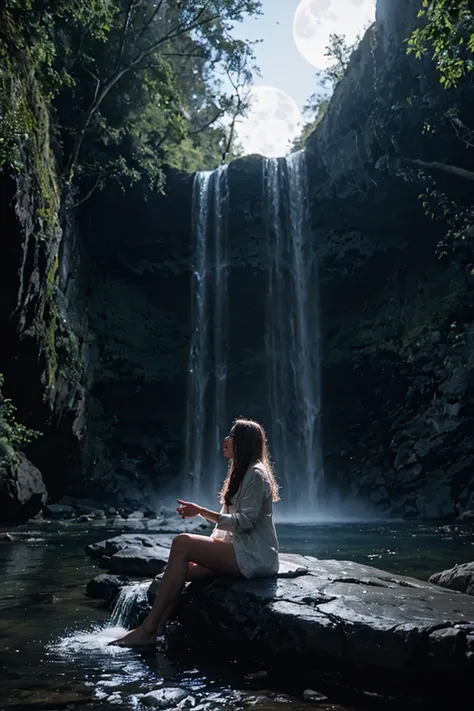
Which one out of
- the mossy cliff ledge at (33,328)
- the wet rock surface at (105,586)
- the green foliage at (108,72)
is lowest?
the wet rock surface at (105,586)

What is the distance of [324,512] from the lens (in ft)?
68.3

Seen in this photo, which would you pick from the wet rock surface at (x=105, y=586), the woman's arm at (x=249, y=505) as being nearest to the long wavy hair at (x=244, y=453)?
the woman's arm at (x=249, y=505)

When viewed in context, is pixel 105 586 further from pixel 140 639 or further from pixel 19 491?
pixel 19 491

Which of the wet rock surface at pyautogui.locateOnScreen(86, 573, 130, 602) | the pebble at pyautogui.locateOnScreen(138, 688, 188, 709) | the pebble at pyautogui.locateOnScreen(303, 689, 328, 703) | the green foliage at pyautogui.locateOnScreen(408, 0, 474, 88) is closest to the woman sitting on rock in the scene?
the pebble at pyautogui.locateOnScreen(138, 688, 188, 709)

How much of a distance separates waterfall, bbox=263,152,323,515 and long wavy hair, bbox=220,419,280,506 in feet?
58.4

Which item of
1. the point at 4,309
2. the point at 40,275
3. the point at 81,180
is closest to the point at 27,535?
the point at 4,309

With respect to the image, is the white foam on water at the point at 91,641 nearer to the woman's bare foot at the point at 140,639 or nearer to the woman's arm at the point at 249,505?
the woman's bare foot at the point at 140,639

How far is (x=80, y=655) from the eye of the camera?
4.10m

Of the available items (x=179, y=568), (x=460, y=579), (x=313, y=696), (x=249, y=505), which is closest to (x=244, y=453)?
(x=249, y=505)

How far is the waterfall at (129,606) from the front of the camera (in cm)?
505

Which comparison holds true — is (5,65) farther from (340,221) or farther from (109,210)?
(340,221)

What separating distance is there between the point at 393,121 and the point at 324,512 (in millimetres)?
12618

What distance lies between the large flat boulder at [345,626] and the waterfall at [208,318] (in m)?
18.7

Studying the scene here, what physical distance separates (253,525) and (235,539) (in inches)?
6.5
